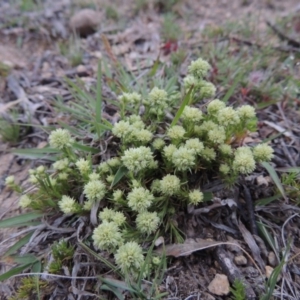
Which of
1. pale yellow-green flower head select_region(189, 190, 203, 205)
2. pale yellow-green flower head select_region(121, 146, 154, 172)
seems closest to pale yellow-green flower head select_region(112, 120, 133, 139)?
pale yellow-green flower head select_region(121, 146, 154, 172)

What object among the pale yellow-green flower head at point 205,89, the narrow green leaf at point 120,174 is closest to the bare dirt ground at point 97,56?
the narrow green leaf at point 120,174

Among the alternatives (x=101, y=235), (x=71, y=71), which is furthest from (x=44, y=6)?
(x=101, y=235)

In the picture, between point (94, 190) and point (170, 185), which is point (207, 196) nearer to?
point (170, 185)

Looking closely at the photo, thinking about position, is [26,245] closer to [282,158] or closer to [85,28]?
[282,158]

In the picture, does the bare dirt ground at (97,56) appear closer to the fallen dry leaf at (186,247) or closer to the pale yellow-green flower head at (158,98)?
the fallen dry leaf at (186,247)

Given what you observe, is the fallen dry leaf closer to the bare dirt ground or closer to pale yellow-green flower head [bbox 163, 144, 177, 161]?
the bare dirt ground

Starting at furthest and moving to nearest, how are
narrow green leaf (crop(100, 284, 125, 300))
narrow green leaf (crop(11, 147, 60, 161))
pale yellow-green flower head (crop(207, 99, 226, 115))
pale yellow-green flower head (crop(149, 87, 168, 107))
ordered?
1. narrow green leaf (crop(11, 147, 60, 161))
2. pale yellow-green flower head (crop(149, 87, 168, 107))
3. pale yellow-green flower head (crop(207, 99, 226, 115))
4. narrow green leaf (crop(100, 284, 125, 300))

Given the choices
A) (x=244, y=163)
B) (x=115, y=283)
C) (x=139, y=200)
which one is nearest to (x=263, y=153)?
(x=244, y=163)
